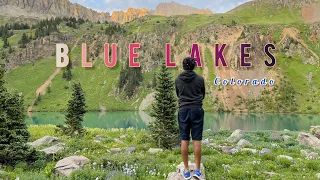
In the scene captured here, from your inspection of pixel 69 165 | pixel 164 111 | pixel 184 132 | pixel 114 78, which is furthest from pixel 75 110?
pixel 114 78

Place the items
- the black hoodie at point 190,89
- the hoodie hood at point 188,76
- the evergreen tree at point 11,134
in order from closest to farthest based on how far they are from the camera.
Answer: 1. the black hoodie at point 190,89
2. the hoodie hood at point 188,76
3. the evergreen tree at point 11,134

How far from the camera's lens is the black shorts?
9672 mm

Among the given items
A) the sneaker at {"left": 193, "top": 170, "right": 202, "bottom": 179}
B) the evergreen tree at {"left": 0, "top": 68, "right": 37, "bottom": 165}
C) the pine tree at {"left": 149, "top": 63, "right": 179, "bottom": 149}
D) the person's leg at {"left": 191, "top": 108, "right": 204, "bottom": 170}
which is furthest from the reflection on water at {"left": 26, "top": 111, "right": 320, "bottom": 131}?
the person's leg at {"left": 191, "top": 108, "right": 204, "bottom": 170}

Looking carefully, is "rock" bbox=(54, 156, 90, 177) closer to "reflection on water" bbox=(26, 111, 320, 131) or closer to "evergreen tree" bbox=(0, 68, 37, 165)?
"evergreen tree" bbox=(0, 68, 37, 165)

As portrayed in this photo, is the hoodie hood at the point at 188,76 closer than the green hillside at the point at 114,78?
Yes

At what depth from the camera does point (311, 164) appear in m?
13.0

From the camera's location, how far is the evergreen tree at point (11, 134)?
44.2 ft

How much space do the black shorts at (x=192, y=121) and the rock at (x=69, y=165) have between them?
186 inches

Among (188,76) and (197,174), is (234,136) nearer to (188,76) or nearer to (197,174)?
(197,174)

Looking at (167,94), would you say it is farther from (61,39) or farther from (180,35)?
(61,39)

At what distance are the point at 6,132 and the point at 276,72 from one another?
473 ft

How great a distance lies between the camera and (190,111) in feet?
31.7

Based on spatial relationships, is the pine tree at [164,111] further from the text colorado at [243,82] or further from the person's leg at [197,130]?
the text colorado at [243,82]

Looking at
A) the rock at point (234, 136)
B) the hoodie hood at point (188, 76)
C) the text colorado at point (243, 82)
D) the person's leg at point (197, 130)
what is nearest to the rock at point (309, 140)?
the rock at point (234, 136)
